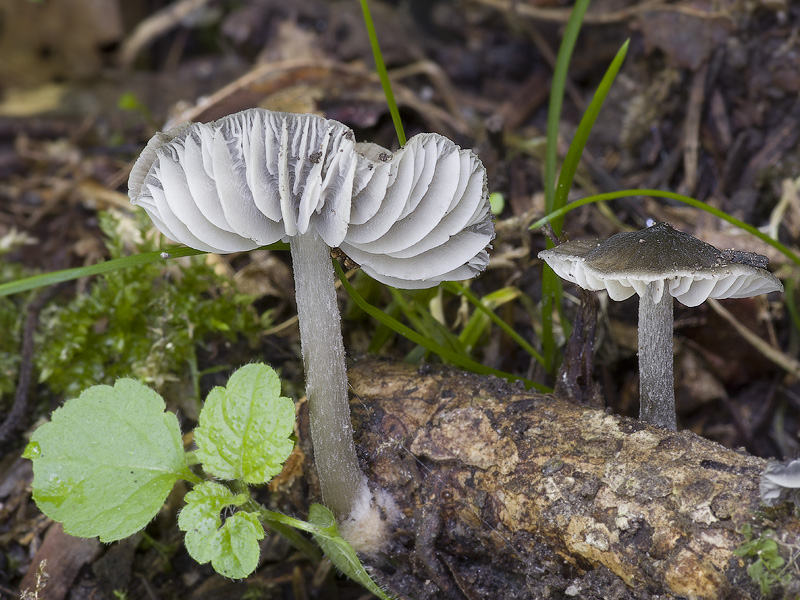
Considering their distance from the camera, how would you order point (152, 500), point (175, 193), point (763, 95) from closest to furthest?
point (175, 193)
point (152, 500)
point (763, 95)

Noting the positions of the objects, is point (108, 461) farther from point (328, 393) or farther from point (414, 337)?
point (414, 337)

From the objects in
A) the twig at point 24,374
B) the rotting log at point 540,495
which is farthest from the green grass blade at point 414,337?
the twig at point 24,374

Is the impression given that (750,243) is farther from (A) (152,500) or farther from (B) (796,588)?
(A) (152,500)

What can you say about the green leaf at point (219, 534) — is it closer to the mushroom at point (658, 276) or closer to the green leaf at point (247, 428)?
the green leaf at point (247, 428)

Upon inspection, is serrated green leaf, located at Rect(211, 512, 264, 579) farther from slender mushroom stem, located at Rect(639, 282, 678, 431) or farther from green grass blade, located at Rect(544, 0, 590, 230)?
green grass blade, located at Rect(544, 0, 590, 230)

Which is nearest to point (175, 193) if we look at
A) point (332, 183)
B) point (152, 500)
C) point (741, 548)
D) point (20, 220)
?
point (332, 183)

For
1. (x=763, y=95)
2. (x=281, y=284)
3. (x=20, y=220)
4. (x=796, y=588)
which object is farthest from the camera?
(x=20, y=220)
